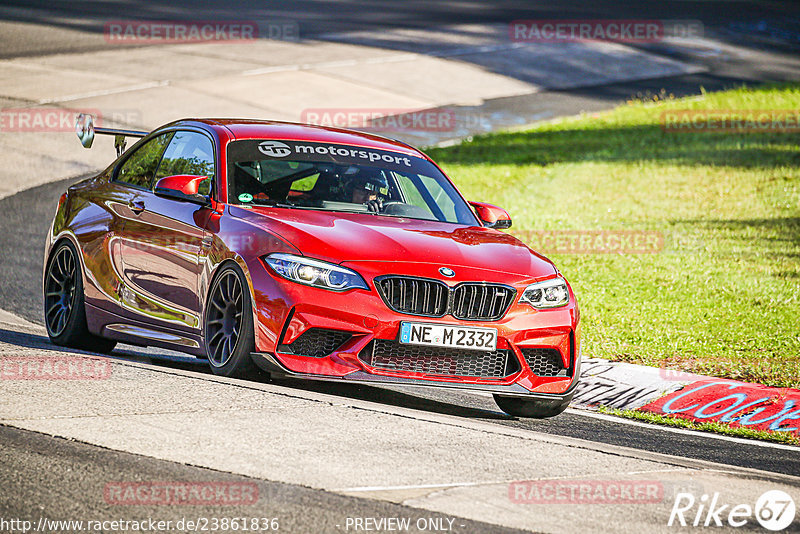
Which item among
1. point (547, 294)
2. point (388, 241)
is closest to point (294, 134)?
point (388, 241)

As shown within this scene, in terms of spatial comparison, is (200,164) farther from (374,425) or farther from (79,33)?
(79,33)

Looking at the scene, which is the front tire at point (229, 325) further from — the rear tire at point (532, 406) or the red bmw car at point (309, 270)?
the rear tire at point (532, 406)

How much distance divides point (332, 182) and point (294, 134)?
563 millimetres

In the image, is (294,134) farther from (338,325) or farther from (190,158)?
(338,325)

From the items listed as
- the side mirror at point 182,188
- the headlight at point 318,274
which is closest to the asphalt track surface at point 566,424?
the headlight at point 318,274

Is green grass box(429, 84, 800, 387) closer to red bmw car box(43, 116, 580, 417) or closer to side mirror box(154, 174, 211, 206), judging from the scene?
red bmw car box(43, 116, 580, 417)

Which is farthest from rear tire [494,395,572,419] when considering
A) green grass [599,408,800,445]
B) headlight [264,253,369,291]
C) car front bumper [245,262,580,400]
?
headlight [264,253,369,291]

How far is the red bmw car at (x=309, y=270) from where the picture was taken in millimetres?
7055

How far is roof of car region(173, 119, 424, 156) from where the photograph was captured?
855cm

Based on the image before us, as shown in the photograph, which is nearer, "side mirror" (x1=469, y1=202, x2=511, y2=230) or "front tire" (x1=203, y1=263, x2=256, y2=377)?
"front tire" (x1=203, y1=263, x2=256, y2=377)

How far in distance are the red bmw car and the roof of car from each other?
0.8 inches

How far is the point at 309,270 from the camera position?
277 inches

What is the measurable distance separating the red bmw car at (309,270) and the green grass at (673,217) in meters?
2.46

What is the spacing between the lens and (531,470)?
229 inches
